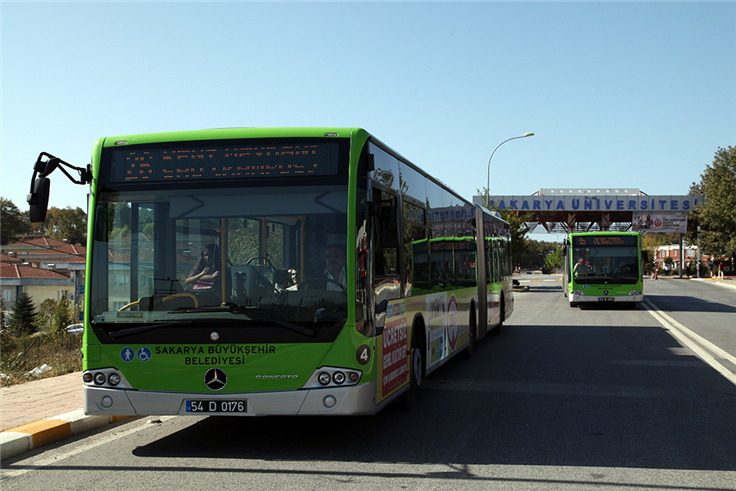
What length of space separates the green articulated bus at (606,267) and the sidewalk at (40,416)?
19822mm

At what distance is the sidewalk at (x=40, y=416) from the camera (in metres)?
6.32

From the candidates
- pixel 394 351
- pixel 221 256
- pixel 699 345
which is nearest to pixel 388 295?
pixel 394 351

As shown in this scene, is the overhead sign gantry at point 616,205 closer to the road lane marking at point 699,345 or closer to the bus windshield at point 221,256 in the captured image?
the road lane marking at point 699,345

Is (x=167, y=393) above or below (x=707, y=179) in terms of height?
below

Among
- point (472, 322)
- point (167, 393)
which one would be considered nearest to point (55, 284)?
point (472, 322)

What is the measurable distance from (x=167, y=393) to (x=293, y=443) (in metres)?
1.27

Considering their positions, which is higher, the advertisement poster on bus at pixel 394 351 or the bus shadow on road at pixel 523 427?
the advertisement poster on bus at pixel 394 351

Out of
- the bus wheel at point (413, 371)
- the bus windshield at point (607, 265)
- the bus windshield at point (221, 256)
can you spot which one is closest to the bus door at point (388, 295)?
the bus wheel at point (413, 371)

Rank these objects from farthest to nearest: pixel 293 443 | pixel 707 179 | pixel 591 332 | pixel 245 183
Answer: pixel 707 179, pixel 591 332, pixel 293 443, pixel 245 183

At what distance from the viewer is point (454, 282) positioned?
420 inches

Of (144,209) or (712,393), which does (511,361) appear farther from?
(144,209)

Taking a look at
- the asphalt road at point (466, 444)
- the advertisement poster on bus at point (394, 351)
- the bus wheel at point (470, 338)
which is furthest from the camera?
the bus wheel at point (470, 338)

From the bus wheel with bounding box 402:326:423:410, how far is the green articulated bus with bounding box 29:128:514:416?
4.61 feet

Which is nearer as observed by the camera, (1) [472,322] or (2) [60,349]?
(1) [472,322]
